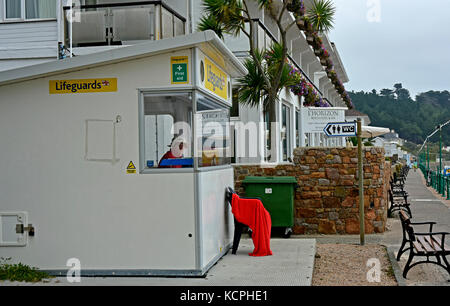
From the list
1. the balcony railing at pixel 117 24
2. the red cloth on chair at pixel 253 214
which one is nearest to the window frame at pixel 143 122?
the red cloth on chair at pixel 253 214

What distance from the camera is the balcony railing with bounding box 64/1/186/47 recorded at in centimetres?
1540

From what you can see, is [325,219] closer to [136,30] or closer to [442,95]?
[136,30]

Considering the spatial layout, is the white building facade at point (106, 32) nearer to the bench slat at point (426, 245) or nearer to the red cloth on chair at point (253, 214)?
the red cloth on chair at point (253, 214)

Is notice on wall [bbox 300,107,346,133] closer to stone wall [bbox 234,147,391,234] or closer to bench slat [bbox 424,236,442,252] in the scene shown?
stone wall [bbox 234,147,391,234]

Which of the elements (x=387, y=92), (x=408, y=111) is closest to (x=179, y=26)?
(x=408, y=111)

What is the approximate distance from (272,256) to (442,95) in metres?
135

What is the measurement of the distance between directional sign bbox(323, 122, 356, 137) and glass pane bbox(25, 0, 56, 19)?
8.18 m

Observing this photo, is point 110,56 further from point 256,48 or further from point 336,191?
point 256,48

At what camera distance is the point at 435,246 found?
8.59m

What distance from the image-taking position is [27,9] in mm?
16547

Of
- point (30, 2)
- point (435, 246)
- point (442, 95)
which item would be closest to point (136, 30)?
point (30, 2)

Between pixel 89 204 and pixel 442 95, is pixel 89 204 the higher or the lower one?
the lower one
